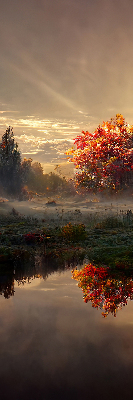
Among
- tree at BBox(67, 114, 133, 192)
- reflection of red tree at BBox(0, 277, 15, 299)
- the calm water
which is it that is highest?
tree at BBox(67, 114, 133, 192)

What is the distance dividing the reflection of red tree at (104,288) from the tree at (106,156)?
662 centimetres

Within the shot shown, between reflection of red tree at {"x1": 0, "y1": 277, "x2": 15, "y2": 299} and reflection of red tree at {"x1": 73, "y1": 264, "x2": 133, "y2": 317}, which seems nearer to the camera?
reflection of red tree at {"x1": 73, "y1": 264, "x2": 133, "y2": 317}

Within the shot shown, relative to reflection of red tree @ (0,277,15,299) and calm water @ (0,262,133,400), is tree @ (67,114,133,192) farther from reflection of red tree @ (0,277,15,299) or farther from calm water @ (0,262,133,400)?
calm water @ (0,262,133,400)

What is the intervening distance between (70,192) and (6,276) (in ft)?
151

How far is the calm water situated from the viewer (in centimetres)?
461

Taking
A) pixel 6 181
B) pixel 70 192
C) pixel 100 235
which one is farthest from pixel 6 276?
pixel 70 192

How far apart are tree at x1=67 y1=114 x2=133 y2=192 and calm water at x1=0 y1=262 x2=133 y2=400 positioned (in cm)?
Result: 957

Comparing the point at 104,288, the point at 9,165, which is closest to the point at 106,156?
the point at 104,288

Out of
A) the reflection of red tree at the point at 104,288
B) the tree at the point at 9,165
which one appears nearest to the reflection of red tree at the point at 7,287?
the reflection of red tree at the point at 104,288

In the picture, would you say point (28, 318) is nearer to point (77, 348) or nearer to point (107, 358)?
point (77, 348)

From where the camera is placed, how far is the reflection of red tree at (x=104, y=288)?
7.70 m

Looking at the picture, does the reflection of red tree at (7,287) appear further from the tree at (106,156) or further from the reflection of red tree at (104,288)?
the tree at (106,156)

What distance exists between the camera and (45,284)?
372 inches

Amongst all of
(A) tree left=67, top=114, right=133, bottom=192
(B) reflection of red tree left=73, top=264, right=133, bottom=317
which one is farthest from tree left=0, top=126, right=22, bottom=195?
(B) reflection of red tree left=73, top=264, right=133, bottom=317
